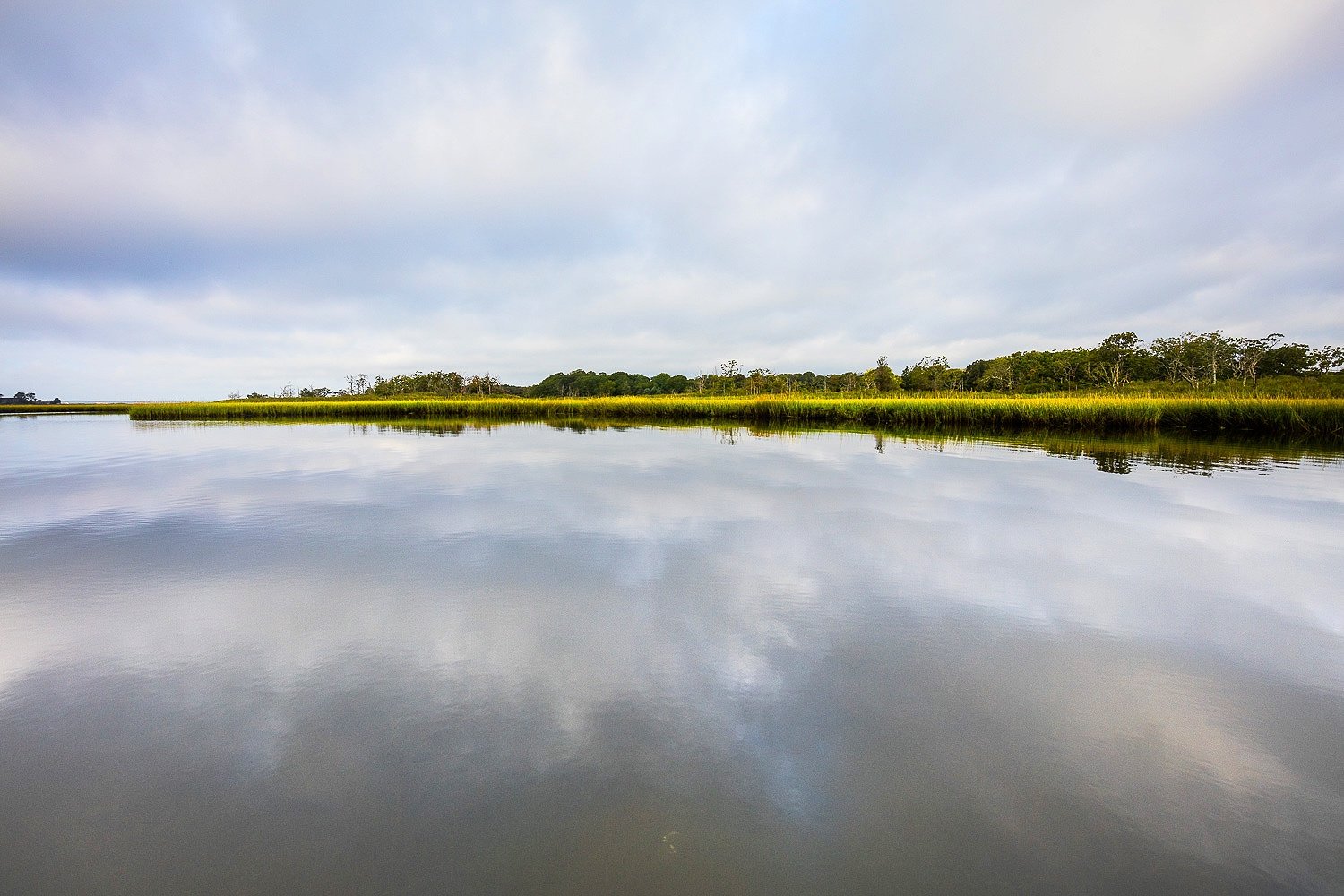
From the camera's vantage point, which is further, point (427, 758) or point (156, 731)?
point (156, 731)

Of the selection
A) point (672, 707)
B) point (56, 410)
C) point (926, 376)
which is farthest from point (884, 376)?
point (56, 410)

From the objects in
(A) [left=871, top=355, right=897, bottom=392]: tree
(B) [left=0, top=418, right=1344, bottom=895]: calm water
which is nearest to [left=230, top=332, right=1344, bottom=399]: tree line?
(A) [left=871, top=355, right=897, bottom=392]: tree

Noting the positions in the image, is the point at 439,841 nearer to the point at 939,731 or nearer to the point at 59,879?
the point at 59,879

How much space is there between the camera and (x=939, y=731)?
8.41ft

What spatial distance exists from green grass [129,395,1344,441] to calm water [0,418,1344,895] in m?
18.0

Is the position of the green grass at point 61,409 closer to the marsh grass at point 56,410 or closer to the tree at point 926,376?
the marsh grass at point 56,410

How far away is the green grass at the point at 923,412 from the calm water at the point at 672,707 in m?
18.0

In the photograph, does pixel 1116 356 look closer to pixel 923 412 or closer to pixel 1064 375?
pixel 1064 375

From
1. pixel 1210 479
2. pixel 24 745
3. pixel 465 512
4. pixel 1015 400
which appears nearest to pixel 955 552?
pixel 465 512

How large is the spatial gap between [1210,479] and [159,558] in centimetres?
1479

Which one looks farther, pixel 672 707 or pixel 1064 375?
pixel 1064 375

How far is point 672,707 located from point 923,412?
24.8 m

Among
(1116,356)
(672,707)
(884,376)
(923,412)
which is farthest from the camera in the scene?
(1116,356)

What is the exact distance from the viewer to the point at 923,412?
2464 centimetres
